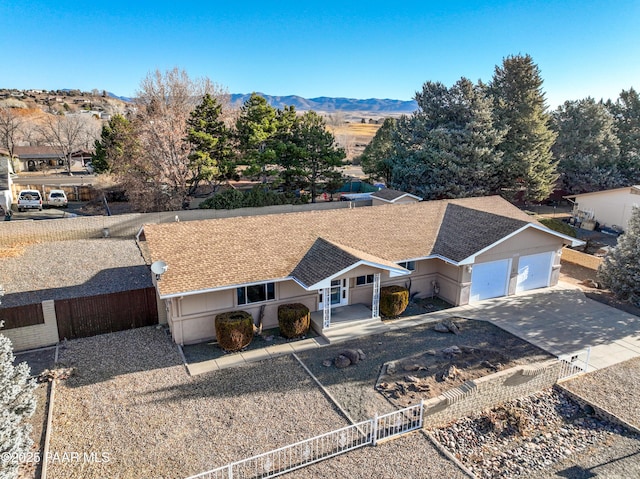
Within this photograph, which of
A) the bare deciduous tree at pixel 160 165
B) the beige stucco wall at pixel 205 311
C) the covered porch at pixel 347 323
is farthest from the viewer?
the bare deciduous tree at pixel 160 165

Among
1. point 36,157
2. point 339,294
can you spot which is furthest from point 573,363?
point 36,157

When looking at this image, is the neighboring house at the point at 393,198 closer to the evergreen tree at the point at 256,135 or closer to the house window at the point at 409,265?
the evergreen tree at the point at 256,135

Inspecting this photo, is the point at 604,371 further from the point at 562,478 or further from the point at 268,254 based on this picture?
the point at 268,254

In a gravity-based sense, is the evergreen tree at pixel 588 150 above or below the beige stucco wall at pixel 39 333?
above

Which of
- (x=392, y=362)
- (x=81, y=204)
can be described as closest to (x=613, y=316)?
(x=392, y=362)

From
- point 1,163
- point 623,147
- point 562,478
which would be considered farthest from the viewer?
point 623,147

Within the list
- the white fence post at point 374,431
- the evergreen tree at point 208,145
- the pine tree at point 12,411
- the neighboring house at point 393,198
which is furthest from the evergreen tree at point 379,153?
the pine tree at point 12,411

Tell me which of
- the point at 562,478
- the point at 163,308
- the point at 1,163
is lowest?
the point at 562,478
